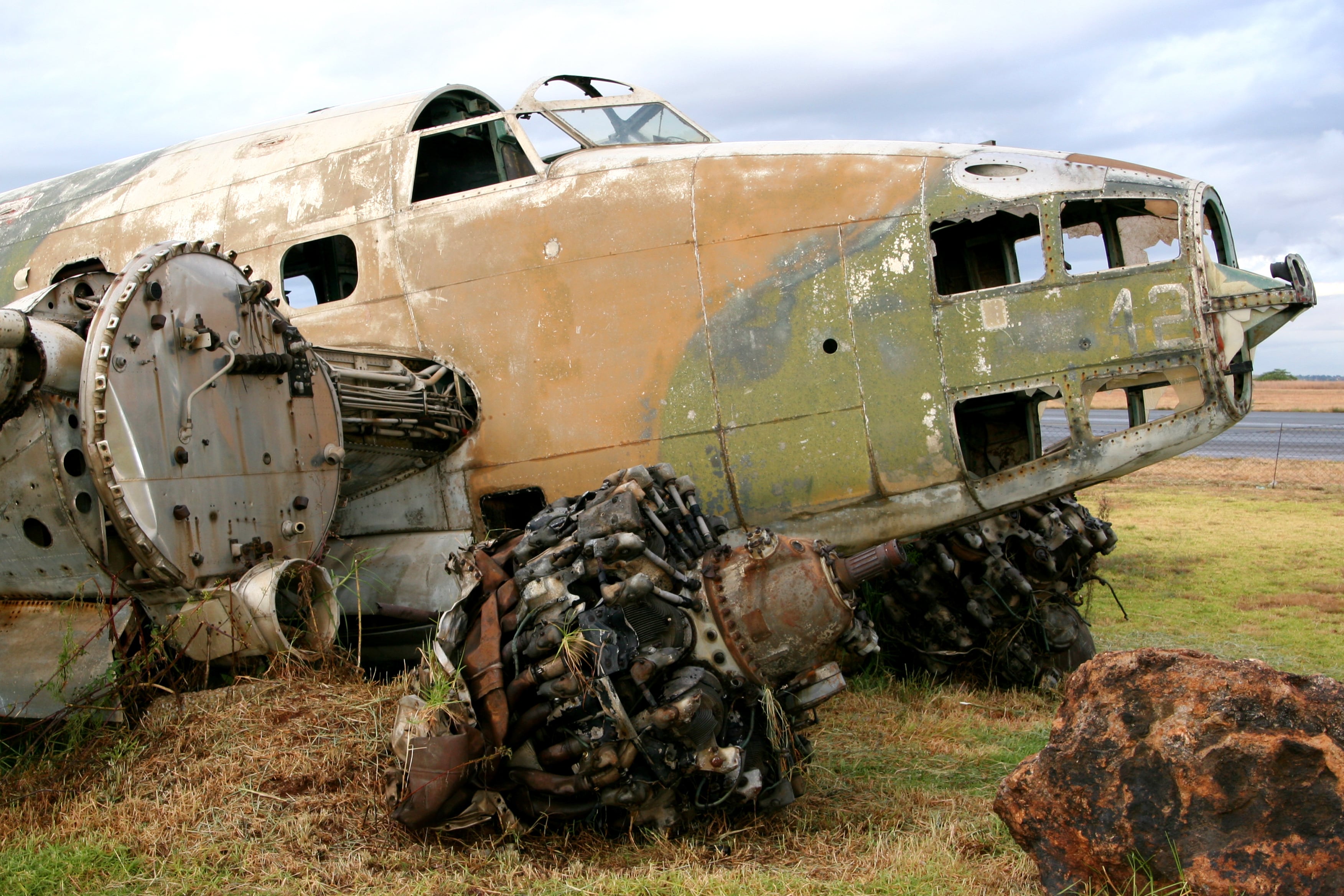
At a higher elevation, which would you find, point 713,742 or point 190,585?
point 190,585

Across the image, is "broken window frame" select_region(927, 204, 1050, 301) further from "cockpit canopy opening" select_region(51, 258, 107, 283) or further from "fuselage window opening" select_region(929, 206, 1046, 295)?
"cockpit canopy opening" select_region(51, 258, 107, 283)

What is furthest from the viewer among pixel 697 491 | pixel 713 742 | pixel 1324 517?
pixel 1324 517

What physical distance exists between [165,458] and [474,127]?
146 inches

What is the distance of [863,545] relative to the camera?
7125 mm

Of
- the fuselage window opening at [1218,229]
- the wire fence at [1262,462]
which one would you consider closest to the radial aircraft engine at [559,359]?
the fuselage window opening at [1218,229]

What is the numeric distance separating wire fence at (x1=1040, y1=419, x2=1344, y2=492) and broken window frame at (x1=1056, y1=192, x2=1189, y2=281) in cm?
1258

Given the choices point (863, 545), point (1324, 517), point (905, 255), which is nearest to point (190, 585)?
point (863, 545)

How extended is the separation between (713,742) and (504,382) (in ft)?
11.0

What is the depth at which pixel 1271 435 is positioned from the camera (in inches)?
1618

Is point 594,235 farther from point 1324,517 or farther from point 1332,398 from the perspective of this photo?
point 1332,398

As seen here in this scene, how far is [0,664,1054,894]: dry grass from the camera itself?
186 inches

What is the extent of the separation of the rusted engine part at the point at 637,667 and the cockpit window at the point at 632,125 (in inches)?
143

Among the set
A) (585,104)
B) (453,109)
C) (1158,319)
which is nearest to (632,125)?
(585,104)

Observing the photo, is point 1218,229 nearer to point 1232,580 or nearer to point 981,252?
point 981,252
